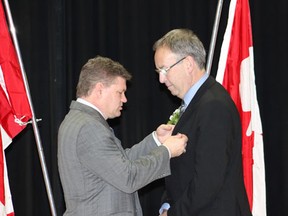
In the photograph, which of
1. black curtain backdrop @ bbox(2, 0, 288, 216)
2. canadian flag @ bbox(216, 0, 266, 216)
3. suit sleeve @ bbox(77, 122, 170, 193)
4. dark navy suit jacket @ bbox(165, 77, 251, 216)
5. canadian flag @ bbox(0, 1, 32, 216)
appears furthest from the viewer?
black curtain backdrop @ bbox(2, 0, 288, 216)

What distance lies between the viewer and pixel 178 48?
1.85 m

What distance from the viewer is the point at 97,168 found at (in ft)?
6.02

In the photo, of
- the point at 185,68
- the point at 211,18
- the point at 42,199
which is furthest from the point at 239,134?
the point at 42,199

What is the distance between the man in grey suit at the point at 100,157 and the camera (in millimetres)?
1831

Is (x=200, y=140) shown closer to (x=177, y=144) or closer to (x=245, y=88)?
(x=177, y=144)

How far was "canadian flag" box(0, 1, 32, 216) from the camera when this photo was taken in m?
2.61

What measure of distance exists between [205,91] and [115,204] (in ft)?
1.89

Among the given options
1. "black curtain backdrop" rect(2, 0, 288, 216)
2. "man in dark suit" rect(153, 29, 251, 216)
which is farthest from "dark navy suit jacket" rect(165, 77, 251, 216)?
"black curtain backdrop" rect(2, 0, 288, 216)

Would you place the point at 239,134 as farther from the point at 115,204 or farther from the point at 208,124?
the point at 115,204

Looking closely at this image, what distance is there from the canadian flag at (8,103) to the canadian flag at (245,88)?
115 cm

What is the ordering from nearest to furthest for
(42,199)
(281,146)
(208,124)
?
(208,124)
(281,146)
(42,199)

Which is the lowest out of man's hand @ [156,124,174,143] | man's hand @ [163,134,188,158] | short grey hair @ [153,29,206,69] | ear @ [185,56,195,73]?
man's hand @ [156,124,174,143]

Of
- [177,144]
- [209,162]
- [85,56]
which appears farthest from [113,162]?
[85,56]

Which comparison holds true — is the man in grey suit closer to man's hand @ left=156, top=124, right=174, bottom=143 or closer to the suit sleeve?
the suit sleeve
